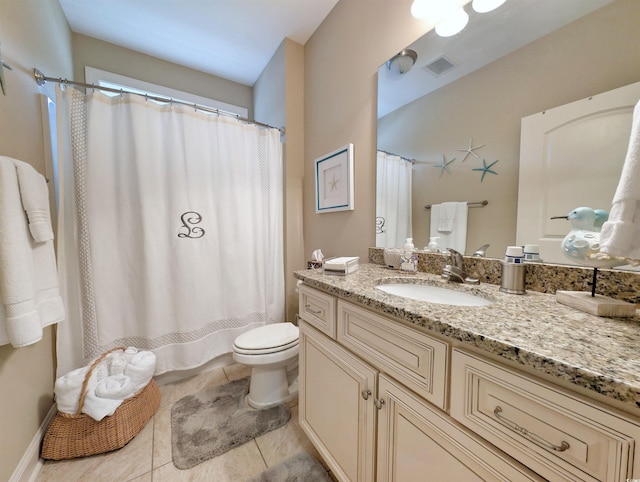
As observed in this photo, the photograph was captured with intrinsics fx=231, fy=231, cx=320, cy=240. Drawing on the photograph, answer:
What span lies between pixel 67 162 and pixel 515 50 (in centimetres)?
220

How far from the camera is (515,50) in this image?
0.82m

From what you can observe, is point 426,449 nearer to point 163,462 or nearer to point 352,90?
point 163,462

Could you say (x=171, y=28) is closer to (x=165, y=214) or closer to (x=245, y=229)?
(x=165, y=214)

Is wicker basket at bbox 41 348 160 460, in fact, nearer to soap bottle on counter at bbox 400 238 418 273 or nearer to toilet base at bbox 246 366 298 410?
toilet base at bbox 246 366 298 410

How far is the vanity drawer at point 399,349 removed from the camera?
538mm

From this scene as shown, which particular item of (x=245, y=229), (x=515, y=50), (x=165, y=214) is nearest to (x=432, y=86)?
(x=515, y=50)

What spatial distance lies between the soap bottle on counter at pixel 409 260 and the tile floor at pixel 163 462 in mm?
1002

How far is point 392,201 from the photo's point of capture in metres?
1.27

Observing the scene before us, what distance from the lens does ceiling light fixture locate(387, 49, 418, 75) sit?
112 centimetres

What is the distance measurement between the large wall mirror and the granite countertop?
32cm

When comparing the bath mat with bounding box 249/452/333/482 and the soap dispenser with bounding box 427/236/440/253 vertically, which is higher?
the soap dispenser with bounding box 427/236/440/253

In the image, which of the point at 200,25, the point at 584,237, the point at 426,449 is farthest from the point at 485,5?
the point at 200,25

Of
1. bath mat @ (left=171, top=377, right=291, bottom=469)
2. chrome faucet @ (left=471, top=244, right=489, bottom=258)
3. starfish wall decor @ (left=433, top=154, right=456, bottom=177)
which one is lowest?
bath mat @ (left=171, top=377, right=291, bottom=469)

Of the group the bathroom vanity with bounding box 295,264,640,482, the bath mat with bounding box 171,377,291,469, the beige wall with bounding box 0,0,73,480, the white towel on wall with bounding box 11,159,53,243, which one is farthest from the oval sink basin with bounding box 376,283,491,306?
the beige wall with bounding box 0,0,73,480
